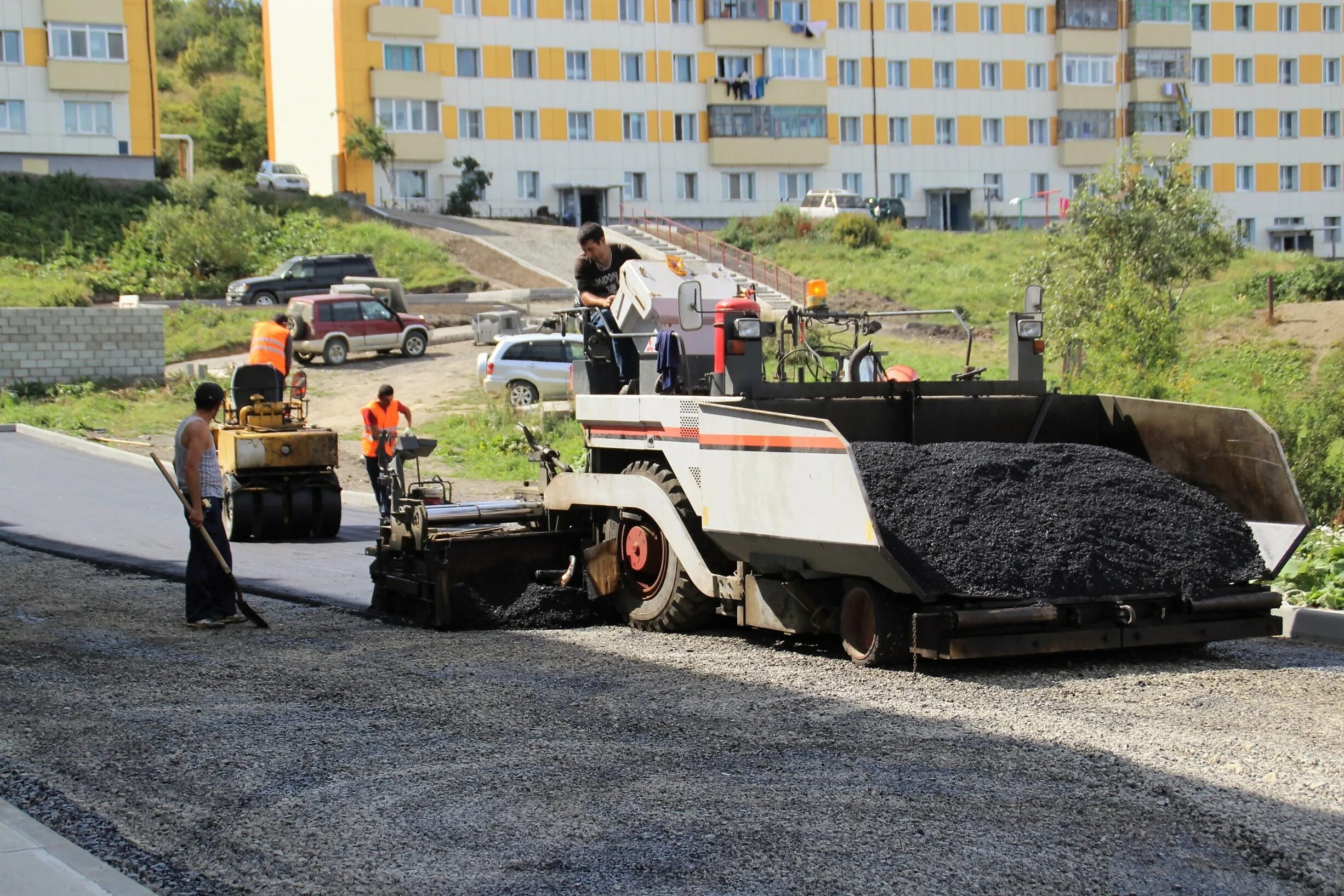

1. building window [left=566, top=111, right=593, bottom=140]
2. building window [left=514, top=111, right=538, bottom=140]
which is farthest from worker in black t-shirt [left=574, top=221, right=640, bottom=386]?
building window [left=566, top=111, right=593, bottom=140]

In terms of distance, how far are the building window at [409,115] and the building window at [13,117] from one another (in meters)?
13.5

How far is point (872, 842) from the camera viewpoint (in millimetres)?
5105

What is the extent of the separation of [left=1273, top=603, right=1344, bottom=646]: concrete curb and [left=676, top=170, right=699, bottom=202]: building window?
5881 centimetres

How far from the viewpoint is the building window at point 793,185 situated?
6838 centimetres

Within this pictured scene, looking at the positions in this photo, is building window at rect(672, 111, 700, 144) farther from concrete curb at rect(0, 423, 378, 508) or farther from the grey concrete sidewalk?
the grey concrete sidewalk

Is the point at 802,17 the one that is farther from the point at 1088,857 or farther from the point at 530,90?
the point at 1088,857

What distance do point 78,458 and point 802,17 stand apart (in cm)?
5204

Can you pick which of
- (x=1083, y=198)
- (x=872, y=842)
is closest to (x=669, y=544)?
(x=872, y=842)

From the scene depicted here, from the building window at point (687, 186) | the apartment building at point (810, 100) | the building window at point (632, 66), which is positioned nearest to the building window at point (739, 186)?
the apartment building at point (810, 100)

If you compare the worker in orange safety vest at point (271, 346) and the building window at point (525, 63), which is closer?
the worker in orange safety vest at point (271, 346)

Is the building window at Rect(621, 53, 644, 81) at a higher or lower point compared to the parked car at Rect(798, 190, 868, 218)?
higher

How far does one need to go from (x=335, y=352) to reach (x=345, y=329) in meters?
0.62

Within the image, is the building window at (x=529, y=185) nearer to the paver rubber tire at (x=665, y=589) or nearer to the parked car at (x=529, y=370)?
the parked car at (x=529, y=370)

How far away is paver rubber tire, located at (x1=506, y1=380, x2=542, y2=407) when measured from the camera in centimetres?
2752
